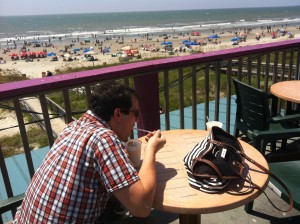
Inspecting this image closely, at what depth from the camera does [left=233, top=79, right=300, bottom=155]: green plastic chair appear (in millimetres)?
2527

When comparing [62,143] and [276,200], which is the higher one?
[62,143]

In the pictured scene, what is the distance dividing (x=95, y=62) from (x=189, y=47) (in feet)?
44.3

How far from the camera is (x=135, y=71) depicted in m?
2.61

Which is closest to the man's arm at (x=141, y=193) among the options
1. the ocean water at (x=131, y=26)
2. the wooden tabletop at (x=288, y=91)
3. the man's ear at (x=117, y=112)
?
the man's ear at (x=117, y=112)

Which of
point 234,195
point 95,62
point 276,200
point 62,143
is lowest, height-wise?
point 95,62

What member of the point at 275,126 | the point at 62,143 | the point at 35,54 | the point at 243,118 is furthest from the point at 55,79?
the point at 35,54

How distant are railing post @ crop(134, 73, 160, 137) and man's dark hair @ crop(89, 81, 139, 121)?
4.06 ft

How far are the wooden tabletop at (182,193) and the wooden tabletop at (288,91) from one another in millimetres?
1459

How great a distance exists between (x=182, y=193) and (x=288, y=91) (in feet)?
7.58

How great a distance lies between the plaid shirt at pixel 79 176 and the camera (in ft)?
4.45

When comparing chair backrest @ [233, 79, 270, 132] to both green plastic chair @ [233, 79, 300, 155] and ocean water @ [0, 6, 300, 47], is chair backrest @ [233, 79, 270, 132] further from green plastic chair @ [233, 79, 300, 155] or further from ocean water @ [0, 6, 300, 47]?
ocean water @ [0, 6, 300, 47]

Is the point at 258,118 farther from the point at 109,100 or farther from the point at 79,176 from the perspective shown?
the point at 79,176

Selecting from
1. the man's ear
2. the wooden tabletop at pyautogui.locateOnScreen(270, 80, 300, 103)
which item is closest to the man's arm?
the man's ear

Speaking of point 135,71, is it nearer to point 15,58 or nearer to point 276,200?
point 276,200
